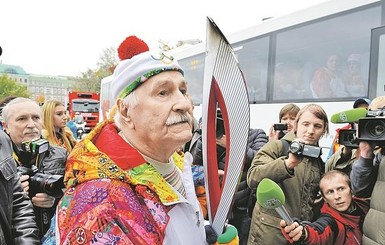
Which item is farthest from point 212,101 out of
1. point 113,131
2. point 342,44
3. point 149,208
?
point 342,44

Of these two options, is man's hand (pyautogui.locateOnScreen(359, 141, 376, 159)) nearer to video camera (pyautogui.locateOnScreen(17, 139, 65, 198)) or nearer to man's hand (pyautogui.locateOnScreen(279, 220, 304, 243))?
man's hand (pyautogui.locateOnScreen(279, 220, 304, 243))

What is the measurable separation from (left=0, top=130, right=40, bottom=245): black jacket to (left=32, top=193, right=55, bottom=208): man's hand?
0.87ft

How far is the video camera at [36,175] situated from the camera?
6.75 feet

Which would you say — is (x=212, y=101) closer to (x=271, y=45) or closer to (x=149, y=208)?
(x=149, y=208)

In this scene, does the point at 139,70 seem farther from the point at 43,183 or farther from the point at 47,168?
the point at 47,168

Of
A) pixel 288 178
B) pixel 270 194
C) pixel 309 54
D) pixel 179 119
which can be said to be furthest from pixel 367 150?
pixel 309 54

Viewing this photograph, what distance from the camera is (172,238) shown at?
125 centimetres

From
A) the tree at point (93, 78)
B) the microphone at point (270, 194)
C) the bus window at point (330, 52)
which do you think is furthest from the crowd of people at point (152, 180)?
the tree at point (93, 78)

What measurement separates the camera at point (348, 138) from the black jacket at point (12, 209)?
5.89 ft

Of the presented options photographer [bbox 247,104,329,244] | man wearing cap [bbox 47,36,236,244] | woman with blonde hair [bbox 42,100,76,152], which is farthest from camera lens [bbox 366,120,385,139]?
woman with blonde hair [bbox 42,100,76,152]

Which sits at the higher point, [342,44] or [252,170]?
[342,44]

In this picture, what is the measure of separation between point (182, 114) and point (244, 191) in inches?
77.1

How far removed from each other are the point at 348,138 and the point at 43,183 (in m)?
1.78

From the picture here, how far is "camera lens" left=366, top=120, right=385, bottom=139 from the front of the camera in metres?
2.04
